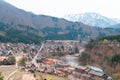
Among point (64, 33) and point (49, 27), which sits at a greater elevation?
point (49, 27)

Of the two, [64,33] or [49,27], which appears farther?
[49,27]

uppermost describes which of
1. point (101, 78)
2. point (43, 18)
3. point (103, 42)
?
point (43, 18)

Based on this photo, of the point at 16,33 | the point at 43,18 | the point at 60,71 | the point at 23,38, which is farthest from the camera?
the point at 43,18

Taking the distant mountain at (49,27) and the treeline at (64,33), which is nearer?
the distant mountain at (49,27)

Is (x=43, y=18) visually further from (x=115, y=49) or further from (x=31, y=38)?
(x=115, y=49)

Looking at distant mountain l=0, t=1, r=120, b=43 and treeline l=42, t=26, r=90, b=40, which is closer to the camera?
distant mountain l=0, t=1, r=120, b=43

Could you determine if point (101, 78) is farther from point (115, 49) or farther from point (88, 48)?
point (88, 48)

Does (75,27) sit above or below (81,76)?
above

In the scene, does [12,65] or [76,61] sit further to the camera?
[76,61]

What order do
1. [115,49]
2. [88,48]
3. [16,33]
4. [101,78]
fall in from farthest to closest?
[16,33] → [88,48] → [115,49] → [101,78]

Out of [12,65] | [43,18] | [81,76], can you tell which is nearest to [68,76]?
[81,76]
